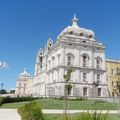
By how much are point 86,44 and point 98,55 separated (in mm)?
4315

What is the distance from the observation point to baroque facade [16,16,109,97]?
53531 mm

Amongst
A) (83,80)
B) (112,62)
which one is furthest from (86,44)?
(112,62)

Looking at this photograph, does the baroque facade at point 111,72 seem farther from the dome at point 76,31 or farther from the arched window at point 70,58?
the arched window at point 70,58

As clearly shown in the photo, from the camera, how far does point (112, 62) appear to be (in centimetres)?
6575

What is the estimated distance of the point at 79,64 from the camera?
5544cm

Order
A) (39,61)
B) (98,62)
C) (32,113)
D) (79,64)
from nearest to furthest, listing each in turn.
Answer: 1. (32,113)
2. (79,64)
3. (98,62)
4. (39,61)

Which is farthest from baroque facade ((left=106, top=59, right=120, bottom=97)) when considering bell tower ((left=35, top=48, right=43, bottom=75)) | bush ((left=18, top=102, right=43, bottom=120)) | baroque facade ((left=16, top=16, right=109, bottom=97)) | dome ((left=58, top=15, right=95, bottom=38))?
bush ((left=18, top=102, right=43, bottom=120))

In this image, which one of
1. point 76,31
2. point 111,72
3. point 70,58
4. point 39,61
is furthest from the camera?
point 39,61

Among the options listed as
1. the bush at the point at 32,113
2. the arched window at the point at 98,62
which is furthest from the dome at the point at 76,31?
the bush at the point at 32,113

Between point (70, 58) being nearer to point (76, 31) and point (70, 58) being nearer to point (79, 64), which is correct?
point (79, 64)

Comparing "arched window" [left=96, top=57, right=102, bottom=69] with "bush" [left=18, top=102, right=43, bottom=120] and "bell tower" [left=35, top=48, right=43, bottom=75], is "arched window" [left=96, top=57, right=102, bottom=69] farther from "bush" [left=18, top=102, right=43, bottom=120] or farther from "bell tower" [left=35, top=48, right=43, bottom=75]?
"bush" [left=18, top=102, right=43, bottom=120]

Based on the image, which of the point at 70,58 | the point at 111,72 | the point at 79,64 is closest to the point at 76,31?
the point at 70,58

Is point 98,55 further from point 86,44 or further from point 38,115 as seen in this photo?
point 38,115

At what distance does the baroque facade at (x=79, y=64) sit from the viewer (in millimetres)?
53531
